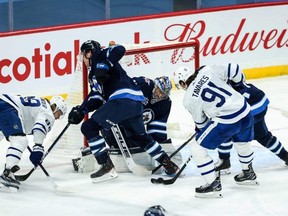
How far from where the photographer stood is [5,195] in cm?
643

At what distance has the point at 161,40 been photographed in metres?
9.62

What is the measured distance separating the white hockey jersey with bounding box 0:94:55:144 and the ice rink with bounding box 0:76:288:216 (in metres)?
0.36

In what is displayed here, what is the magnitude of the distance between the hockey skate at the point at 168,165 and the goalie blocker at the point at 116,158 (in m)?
0.17

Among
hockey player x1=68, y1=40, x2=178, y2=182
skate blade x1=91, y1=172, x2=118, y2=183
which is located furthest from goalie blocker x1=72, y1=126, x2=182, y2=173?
skate blade x1=91, y1=172, x2=118, y2=183

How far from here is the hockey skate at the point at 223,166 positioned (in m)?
6.92

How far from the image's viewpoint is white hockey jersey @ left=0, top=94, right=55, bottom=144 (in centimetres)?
667

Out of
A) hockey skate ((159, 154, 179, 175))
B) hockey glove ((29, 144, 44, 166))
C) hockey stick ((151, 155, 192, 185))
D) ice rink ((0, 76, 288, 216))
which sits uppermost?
hockey glove ((29, 144, 44, 166))

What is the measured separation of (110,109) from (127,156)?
47cm

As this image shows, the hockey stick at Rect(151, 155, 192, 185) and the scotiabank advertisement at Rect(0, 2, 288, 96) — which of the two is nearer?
the hockey stick at Rect(151, 155, 192, 185)

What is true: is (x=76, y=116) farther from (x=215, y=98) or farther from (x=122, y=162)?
(x=215, y=98)

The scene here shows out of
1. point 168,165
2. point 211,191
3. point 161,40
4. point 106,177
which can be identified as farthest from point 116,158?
point 161,40

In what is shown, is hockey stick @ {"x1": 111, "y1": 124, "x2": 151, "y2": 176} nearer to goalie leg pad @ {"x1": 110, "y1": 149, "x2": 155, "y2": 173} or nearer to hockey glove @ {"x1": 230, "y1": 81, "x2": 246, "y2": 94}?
goalie leg pad @ {"x1": 110, "y1": 149, "x2": 155, "y2": 173}

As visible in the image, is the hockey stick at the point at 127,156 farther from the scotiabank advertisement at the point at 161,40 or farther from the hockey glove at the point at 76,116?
the scotiabank advertisement at the point at 161,40

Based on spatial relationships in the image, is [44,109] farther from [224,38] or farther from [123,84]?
[224,38]
